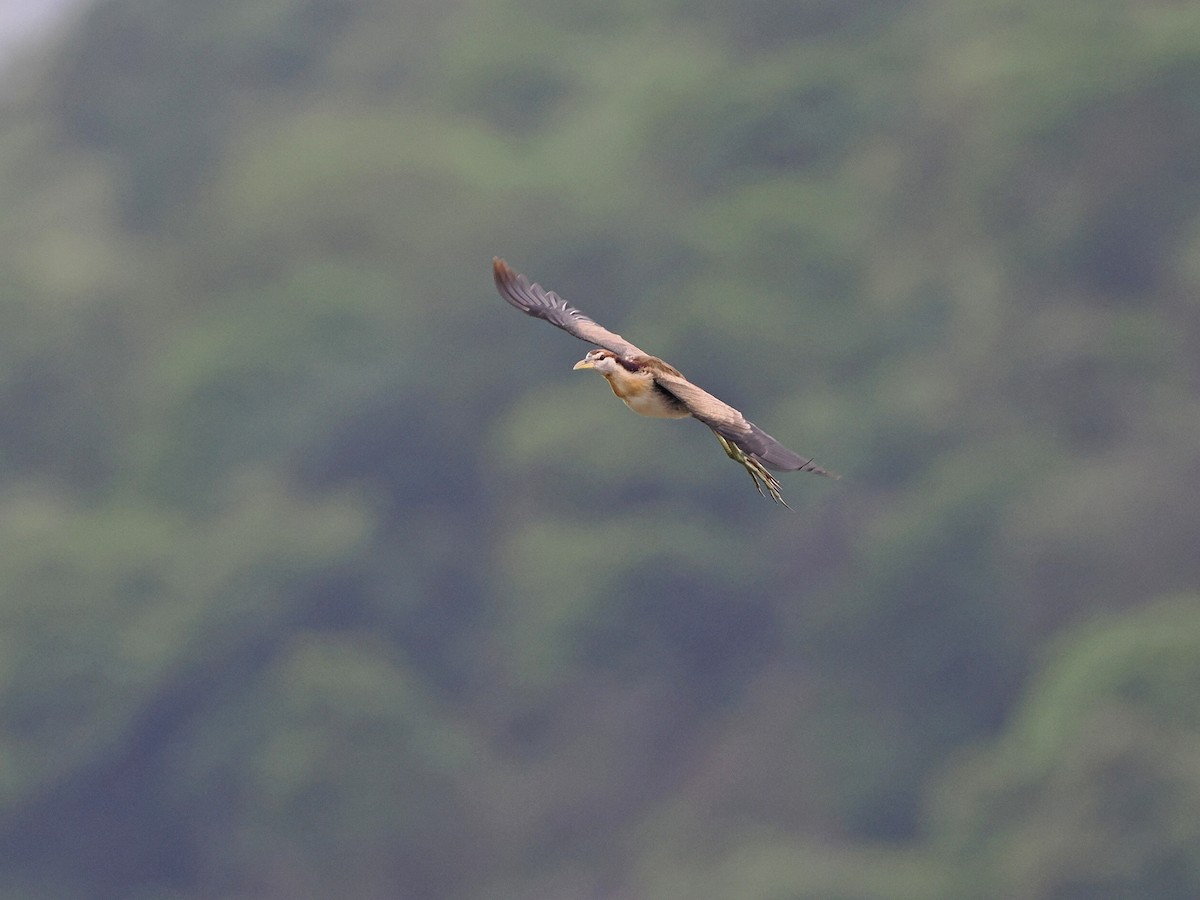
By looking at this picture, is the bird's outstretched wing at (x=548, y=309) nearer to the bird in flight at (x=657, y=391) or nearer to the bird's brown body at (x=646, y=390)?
the bird in flight at (x=657, y=391)

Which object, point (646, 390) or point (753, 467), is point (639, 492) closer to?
point (646, 390)

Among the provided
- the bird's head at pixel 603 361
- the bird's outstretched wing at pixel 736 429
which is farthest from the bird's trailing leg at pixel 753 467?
the bird's head at pixel 603 361

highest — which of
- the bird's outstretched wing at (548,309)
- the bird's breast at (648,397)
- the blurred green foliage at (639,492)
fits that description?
the blurred green foliage at (639,492)

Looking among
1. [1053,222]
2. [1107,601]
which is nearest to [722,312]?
[1053,222]

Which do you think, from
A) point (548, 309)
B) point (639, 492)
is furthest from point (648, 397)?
point (639, 492)

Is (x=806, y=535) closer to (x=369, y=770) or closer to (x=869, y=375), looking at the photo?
(x=869, y=375)

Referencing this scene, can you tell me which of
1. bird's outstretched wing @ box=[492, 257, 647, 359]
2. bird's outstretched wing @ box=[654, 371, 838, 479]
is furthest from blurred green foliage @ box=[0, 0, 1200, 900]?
bird's outstretched wing @ box=[654, 371, 838, 479]

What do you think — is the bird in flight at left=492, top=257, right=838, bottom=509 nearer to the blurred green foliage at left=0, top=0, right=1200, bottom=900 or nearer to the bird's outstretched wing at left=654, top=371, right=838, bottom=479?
the bird's outstretched wing at left=654, top=371, right=838, bottom=479
